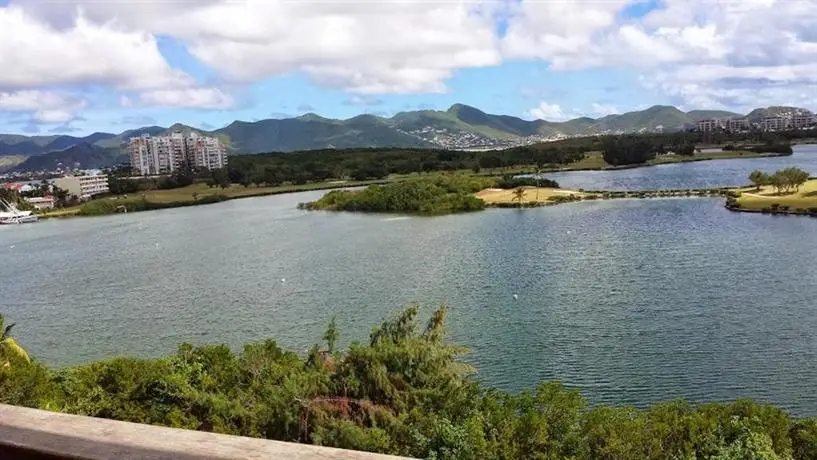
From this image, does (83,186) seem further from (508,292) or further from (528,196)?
(508,292)

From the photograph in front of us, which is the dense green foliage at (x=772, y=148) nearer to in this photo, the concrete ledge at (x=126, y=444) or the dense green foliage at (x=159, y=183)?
the dense green foliage at (x=159, y=183)

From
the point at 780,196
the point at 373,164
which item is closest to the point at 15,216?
the point at 373,164

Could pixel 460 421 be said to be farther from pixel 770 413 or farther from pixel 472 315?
pixel 472 315

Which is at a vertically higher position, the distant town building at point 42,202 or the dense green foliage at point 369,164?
the dense green foliage at point 369,164

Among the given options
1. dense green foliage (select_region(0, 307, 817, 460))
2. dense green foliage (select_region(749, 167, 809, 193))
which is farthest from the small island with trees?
dense green foliage (select_region(0, 307, 817, 460))

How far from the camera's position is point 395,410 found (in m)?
13.7

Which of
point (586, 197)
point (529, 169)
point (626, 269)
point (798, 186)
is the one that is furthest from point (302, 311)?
point (529, 169)

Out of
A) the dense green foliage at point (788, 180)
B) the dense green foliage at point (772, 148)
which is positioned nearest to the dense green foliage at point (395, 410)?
the dense green foliage at point (788, 180)

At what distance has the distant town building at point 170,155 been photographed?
497 feet

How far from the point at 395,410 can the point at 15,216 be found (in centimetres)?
9118

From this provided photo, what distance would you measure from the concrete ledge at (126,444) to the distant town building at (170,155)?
150 metres

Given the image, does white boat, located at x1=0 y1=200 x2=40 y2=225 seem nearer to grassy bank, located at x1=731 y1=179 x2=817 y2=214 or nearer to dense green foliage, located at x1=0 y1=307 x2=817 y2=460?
dense green foliage, located at x1=0 y1=307 x2=817 y2=460

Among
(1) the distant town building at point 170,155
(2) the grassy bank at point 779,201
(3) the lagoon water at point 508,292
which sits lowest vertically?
(3) the lagoon water at point 508,292

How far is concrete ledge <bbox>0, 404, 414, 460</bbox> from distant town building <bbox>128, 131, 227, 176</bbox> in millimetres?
149550
